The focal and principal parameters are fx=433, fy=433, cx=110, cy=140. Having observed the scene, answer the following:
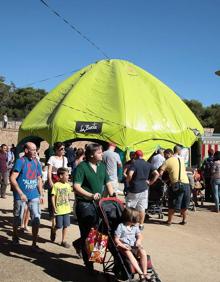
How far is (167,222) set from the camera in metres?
10.5

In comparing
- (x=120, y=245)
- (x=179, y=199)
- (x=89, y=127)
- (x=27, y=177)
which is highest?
(x=89, y=127)

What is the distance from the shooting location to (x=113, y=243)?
5613 mm

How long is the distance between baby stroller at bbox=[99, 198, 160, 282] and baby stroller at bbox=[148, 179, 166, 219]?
5251mm

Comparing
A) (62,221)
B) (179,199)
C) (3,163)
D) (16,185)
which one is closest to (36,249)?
(62,221)

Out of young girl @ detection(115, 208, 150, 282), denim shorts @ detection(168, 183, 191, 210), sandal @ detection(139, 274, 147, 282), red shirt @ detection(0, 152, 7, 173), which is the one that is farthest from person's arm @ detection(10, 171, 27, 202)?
red shirt @ detection(0, 152, 7, 173)

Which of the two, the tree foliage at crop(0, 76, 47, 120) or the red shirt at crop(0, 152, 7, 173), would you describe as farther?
the tree foliage at crop(0, 76, 47, 120)

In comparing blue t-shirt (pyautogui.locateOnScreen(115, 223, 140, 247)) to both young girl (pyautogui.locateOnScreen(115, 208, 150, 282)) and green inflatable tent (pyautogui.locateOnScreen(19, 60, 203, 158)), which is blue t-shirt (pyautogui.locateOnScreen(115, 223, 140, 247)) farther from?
green inflatable tent (pyautogui.locateOnScreen(19, 60, 203, 158))

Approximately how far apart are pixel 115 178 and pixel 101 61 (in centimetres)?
1306

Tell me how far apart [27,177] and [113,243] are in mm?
2306

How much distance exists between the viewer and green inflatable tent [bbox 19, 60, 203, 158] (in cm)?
1784

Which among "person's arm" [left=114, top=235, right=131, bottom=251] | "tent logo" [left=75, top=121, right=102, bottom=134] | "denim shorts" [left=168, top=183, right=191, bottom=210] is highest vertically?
"tent logo" [left=75, top=121, right=102, bottom=134]

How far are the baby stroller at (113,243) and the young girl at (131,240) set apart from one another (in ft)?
0.27

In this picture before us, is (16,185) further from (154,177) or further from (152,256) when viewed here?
(154,177)

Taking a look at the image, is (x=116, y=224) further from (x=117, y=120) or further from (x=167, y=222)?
(x=117, y=120)
